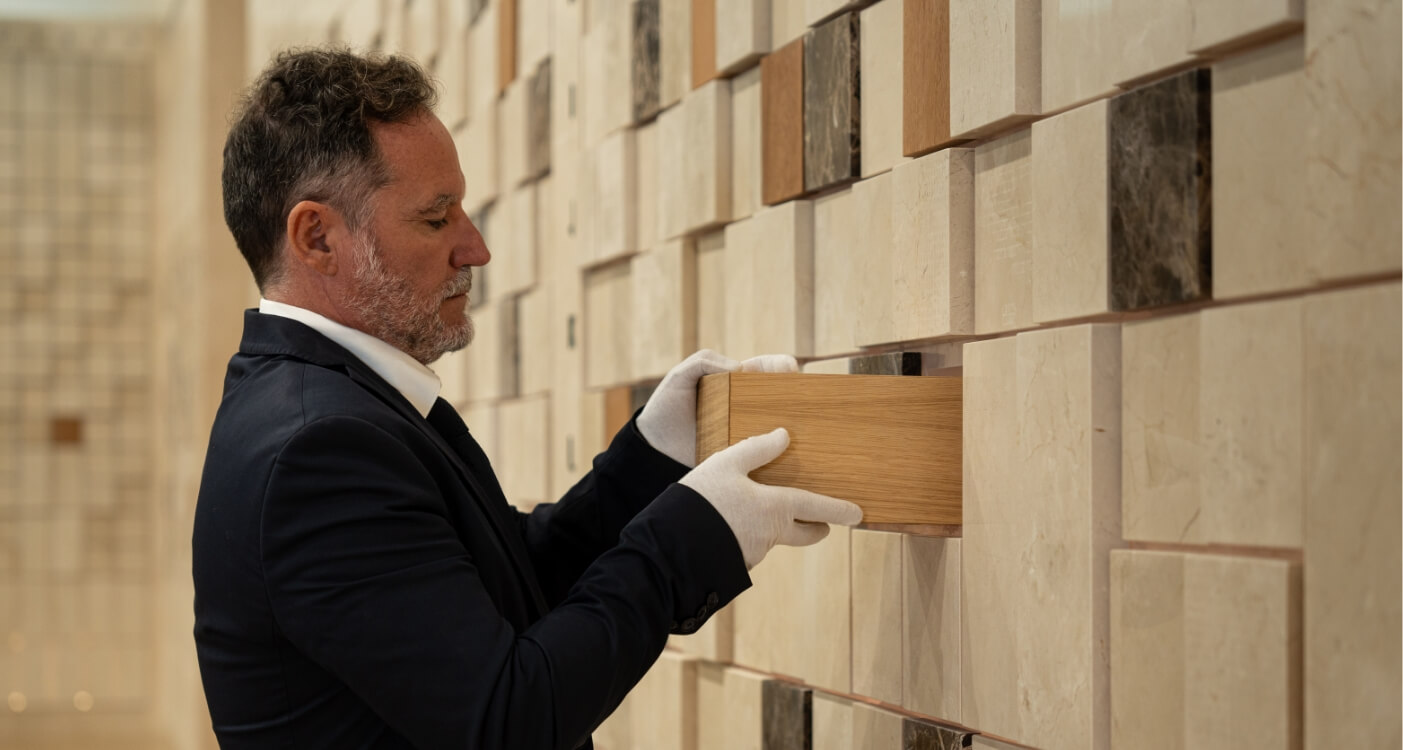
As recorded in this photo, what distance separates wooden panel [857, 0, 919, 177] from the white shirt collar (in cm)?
53

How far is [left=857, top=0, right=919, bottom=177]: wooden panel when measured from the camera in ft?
4.78

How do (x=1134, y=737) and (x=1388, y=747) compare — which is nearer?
(x=1388, y=747)

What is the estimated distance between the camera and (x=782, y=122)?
1.69 m

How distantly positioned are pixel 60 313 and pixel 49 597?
1.30 meters

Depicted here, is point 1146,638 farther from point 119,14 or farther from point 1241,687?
point 119,14

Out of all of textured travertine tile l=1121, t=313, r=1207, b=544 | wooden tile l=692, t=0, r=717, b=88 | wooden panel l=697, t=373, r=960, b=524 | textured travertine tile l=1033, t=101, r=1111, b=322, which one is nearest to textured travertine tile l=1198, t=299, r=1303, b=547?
textured travertine tile l=1121, t=313, r=1207, b=544

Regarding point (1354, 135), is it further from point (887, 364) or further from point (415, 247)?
point (415, 247)

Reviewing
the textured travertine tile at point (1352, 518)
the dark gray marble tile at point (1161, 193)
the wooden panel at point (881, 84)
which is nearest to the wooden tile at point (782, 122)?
the wooden panel at point (881, 84)

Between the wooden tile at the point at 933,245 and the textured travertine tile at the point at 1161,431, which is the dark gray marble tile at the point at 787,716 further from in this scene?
the textured travertine tile at the point at 1161,431

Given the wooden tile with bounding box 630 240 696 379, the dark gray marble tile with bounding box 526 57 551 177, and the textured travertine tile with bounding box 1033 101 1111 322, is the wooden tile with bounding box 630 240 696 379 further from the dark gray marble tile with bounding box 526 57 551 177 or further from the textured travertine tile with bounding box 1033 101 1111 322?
the textured travertine tile with bounding box 1033 101 1111 322

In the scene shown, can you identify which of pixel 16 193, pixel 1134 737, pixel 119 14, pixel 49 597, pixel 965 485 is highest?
pixel 119 14

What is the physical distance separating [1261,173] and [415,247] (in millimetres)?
794

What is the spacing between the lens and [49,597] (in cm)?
637

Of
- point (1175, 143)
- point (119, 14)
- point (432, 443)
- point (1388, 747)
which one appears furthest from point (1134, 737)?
point (119, 14)
